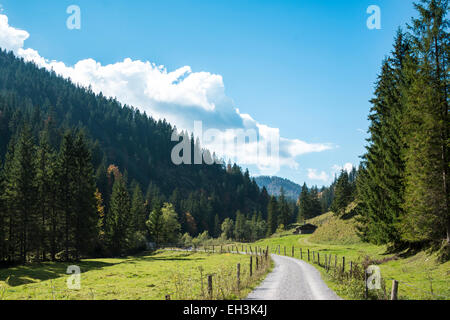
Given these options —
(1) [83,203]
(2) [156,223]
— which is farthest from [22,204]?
(2) [156,223]

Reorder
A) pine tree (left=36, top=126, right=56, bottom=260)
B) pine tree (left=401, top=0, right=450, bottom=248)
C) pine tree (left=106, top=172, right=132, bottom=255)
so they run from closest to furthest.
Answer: pine tree (left=401, top=0, right=450, bottom=248) < pine tree (left=36, top=126, right=56, bottom=260) < pine tree (left=106, top=172, right=132, bottom=255)

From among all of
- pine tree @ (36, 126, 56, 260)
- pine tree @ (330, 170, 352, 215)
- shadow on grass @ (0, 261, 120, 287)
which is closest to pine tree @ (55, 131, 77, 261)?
pine tree @ (36, 126, 56, 260)

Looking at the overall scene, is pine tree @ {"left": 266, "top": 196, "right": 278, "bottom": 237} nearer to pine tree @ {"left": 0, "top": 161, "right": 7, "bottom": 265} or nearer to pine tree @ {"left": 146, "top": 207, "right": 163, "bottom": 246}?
pine tree @ {"left": 146, "top": 207, "right": 163, "bottom": 246}

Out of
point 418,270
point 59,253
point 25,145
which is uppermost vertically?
point 25,145

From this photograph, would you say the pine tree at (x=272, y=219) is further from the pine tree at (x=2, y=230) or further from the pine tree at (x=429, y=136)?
the pine tree at (x=429, y=136)

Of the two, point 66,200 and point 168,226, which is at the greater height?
point 66,200

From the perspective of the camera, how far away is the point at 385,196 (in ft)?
96.7

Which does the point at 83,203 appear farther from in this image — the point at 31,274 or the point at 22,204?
the point at 31,274

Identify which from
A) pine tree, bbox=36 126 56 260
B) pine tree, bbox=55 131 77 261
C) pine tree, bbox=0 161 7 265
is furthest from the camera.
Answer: pine tree, bbox=55 131 77 261

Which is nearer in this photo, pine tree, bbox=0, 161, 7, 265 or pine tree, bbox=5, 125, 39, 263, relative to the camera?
pine tree, bbox=0, 161, 7, 265

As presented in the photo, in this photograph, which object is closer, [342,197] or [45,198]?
[45,198]
